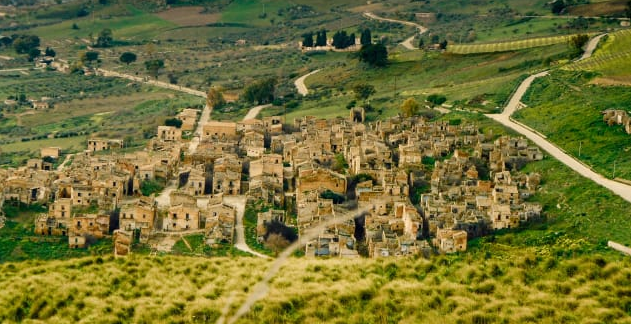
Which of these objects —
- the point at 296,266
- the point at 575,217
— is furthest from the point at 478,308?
the point at 575,217

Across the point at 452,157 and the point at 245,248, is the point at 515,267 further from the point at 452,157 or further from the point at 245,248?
the point at 452,157

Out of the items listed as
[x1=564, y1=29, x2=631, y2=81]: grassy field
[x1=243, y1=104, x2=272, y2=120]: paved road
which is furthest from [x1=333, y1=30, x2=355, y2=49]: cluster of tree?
[x1=564, y1=29, x2=631, y2=81]: grassy field

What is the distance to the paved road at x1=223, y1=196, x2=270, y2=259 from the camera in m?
33.6

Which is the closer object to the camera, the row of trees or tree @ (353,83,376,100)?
tree @ (353,83,376,100)

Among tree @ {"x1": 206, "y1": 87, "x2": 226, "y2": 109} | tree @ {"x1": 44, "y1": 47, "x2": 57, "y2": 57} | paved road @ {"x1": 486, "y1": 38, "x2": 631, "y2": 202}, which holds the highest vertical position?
paved road @ {"x1": 486, "y1": 38, "x2": 631, "y2": 202}

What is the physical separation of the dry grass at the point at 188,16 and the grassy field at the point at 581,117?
73510 mm

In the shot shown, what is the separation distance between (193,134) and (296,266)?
38.3 m

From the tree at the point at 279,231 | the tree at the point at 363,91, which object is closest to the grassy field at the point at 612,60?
the tree at the point at 363,91

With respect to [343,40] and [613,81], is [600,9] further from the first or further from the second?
[613,81]

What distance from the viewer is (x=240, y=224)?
3666 cm

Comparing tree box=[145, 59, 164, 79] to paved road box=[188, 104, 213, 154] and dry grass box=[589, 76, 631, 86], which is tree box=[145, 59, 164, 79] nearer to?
paved road box=[188, 104, 213, 154]

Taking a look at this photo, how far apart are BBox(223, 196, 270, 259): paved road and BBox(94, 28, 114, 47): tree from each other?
240ft

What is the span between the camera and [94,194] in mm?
39688

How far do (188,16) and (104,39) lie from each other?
66.9 ft
